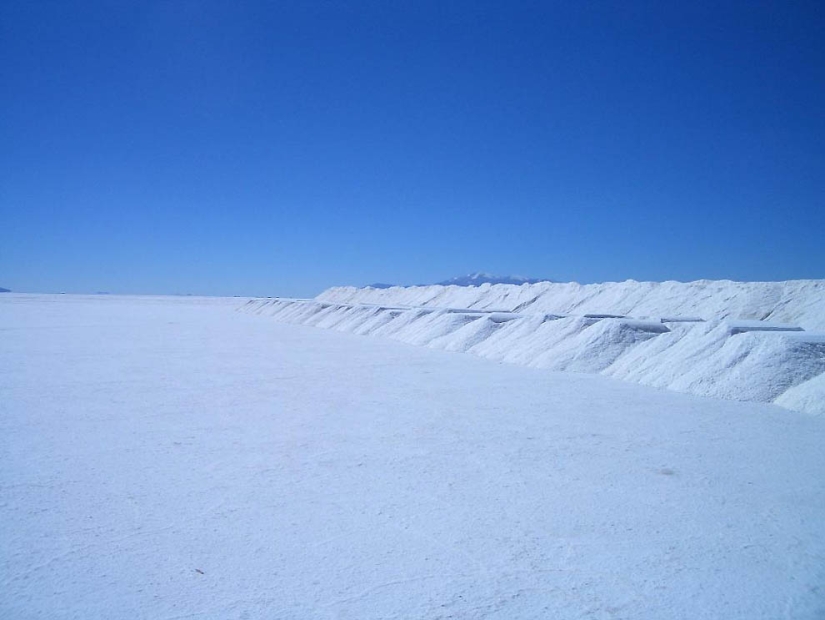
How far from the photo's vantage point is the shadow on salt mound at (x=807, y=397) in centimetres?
675

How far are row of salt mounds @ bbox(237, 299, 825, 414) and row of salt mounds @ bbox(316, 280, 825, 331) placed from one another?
401 inches

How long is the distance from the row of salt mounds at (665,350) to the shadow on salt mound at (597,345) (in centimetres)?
2

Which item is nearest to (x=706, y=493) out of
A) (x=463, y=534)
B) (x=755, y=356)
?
(x=463, y=534)

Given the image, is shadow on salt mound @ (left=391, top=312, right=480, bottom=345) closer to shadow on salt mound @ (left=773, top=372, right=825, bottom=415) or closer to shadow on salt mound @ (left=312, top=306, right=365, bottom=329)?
shadow on salt mound @ (left=312, top=306, right=365, bottom=329)

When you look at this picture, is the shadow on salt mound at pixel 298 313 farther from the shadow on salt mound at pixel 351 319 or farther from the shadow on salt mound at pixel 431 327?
the shadow on salt mound at pixel 431 327

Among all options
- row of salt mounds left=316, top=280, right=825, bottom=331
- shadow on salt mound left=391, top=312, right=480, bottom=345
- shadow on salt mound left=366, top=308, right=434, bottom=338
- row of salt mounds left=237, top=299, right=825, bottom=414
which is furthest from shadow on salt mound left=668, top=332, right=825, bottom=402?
shadow on salt mound left=366, top=308, right=434, bottom=338

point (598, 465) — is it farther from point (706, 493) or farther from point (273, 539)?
point (273, 539)

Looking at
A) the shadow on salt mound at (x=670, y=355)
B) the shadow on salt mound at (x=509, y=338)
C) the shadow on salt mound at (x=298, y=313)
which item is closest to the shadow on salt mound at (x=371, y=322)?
the shadow on salt mound at (x=298, y=313)

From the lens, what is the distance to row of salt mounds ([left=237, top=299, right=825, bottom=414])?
773 centimetres

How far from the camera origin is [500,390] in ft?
27.4

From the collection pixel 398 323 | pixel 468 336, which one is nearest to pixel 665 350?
pixel 468 336

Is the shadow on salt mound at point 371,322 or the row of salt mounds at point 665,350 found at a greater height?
the shadow on salt mound at point 371,322

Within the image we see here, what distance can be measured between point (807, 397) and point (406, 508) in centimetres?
603

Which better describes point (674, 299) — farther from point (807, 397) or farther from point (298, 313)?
point (298, 313)
